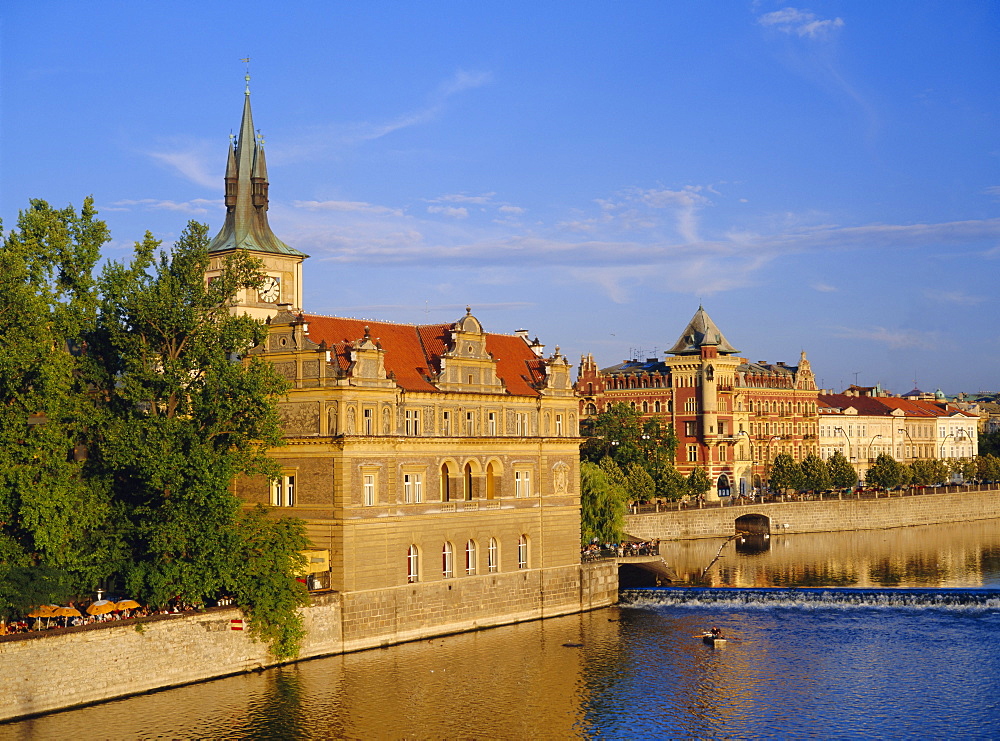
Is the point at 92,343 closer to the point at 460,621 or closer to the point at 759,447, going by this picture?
the point at 460,621

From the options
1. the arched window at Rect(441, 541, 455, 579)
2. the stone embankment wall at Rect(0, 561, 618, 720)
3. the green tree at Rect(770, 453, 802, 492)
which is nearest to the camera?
the stone embankment wall at Rect(0, 561, 618, 720)

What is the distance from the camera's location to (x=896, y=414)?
176625 millimetres

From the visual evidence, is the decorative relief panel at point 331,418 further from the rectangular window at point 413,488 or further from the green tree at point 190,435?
the rectangular window at point 413,488

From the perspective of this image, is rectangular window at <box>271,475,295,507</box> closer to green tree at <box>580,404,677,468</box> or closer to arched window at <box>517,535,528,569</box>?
arched window at <box>517,535,528,569</box>

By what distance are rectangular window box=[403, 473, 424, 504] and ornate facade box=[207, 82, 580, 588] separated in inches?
2.9

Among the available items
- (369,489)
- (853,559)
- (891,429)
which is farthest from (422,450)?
(891,429)

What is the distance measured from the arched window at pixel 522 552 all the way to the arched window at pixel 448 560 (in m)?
4.95

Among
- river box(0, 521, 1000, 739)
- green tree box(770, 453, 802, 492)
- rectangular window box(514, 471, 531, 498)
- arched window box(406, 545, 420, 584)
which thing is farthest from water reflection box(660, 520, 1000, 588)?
arched window box(406, 545, 420, 584)

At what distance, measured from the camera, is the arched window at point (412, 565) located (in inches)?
2386

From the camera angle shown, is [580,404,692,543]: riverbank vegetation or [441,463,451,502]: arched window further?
[580,404,692,543]: riverbank vegetation

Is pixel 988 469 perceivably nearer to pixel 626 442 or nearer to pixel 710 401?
pixel 710 401

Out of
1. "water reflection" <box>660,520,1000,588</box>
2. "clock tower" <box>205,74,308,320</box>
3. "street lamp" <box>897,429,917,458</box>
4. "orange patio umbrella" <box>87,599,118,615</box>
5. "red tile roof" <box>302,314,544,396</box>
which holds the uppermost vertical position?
"clock tower" <box>205,74,308,320</box>

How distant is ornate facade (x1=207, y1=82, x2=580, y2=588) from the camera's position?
58.2 meters

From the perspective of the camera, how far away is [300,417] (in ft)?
194
